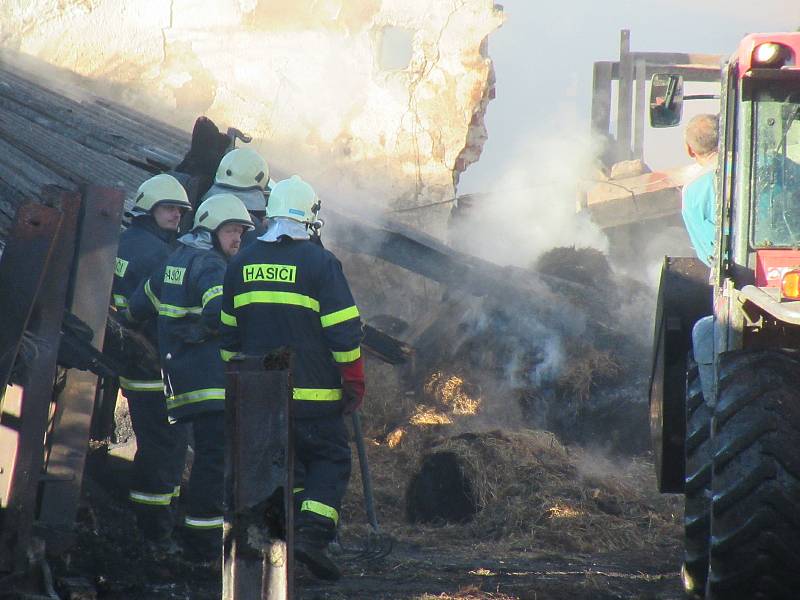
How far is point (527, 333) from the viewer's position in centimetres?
1081

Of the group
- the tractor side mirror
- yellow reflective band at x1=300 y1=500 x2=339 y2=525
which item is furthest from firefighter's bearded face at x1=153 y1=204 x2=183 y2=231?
the tractor side mirror

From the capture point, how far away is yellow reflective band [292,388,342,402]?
554 centimetres

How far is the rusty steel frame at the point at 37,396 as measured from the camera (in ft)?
16.0

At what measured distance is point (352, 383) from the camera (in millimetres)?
5629

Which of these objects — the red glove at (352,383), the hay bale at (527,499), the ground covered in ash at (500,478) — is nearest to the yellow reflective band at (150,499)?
the ground covered in ash at (500,478)

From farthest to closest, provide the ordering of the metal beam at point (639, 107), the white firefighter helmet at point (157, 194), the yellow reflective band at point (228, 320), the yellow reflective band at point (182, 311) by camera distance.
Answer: the metal beam at point (639, 107) < the white firefighter helmet at point (157, 194) < the yellow reflective band at point (182, 311) < the yellow reflective band at point (228, 320)

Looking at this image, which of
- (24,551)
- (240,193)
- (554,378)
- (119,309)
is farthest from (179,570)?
(554,378)

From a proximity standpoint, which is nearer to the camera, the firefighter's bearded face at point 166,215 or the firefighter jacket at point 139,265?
the firefighter jacket at point 139,265

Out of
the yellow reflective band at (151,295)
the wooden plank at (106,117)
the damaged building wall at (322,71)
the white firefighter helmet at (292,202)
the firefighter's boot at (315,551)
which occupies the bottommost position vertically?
the firefighter's boot at (315,551)

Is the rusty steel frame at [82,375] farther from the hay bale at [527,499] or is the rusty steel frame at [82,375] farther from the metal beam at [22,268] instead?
the hay bale at [527,499]

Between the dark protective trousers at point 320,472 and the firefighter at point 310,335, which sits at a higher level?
the firefighter at point 310,335

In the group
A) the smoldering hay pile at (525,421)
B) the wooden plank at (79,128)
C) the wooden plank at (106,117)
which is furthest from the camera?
the wooden plank at (106,117)

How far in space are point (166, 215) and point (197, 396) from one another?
1631mm

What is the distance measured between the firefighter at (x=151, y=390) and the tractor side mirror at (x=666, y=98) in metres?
3.50
